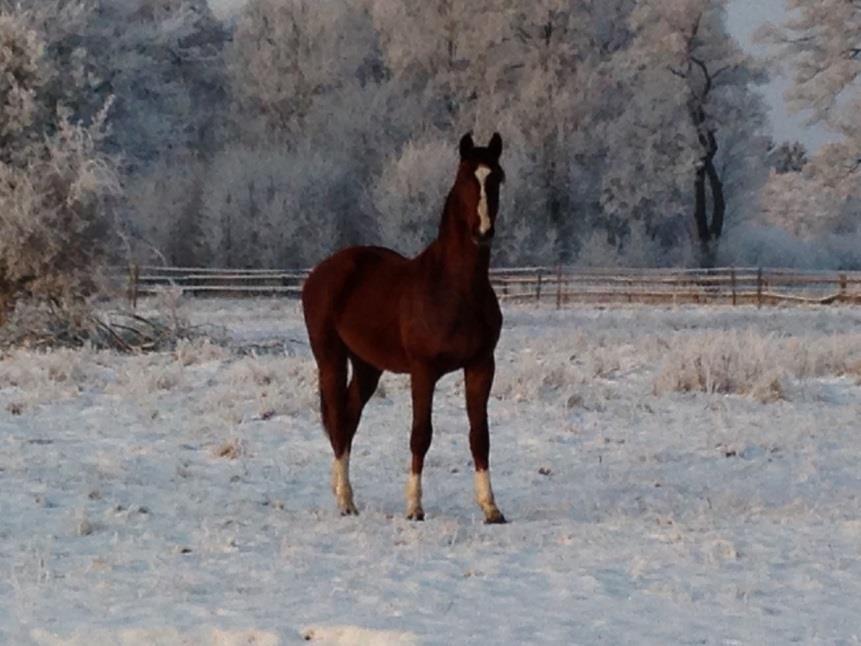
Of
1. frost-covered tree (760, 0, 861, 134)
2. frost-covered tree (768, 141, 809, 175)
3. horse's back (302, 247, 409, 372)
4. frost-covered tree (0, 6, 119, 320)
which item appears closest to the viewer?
horse's back (302, 247, 409, 372)

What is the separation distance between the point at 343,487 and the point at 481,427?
98cm

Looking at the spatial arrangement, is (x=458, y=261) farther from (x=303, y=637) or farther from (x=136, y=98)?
(x=136, y=98)

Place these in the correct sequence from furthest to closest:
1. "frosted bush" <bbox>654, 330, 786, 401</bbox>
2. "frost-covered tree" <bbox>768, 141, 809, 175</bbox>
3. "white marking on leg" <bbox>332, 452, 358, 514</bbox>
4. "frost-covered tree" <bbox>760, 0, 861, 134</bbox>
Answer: "frost-covered tree" <bbox>768, 141, 809, 175</bbox>, "frost-covered tree" <bbox>760, 0, 861, 134</bbox>, "frosted bush" <bbox>654, 330, 786, 401</bbox>, "white marking on leg" <bbox>332, 452, 358, 514</bbox>

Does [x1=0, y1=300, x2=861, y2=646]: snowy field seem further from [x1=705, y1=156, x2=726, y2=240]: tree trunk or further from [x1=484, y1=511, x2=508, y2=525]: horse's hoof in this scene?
[x1=705, y1=156, x2=726, y2=240]: tree trunk

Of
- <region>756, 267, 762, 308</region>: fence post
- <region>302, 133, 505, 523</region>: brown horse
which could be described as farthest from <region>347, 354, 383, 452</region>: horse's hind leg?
<region>756, 267, 762, 308</region>: fence post

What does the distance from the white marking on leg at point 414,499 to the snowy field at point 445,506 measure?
0.18 meters

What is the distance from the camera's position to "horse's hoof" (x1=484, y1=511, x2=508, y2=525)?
280 inches

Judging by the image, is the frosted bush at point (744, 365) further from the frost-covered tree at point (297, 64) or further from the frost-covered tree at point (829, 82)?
the frost-covered tree at point (297, 64)

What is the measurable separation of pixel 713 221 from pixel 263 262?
1331cm

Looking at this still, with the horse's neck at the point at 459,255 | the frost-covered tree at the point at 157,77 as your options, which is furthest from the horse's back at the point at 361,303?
the frost-covered tree at the point at 157,77

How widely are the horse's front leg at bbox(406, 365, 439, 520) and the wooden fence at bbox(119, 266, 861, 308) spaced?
2274 cm

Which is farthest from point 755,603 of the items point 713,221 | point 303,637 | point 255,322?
point 713,221

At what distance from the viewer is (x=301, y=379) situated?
1299 cm

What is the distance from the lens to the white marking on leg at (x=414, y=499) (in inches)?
286
